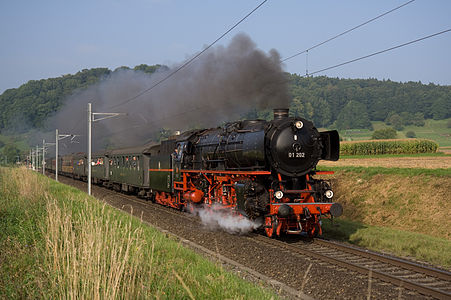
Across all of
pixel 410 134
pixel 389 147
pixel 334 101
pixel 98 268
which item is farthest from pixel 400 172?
pixel 334 101

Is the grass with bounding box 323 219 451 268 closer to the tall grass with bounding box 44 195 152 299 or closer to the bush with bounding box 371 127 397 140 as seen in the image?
the tall grass with bounding box 44 195 152 299

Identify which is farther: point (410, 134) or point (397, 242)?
point (410, 134)

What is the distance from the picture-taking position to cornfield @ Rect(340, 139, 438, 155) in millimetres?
50625

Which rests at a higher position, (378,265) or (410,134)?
(410,134)

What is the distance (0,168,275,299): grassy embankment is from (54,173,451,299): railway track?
268 cm

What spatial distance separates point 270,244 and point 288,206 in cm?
128

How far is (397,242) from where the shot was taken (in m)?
12.3

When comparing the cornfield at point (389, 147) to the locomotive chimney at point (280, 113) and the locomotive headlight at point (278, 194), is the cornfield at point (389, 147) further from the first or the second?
the locomotive headlight at point (278, 194)

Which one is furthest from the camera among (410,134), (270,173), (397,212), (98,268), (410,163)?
(410,134)

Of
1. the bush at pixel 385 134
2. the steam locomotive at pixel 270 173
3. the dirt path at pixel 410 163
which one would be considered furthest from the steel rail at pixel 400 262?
the bush at pixel 385 134

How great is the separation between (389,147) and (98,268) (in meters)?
51.2

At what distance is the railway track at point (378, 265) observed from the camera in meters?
7.87

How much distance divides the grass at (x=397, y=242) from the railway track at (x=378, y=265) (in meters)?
1.32

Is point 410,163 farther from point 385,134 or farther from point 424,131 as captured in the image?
point 424,131
